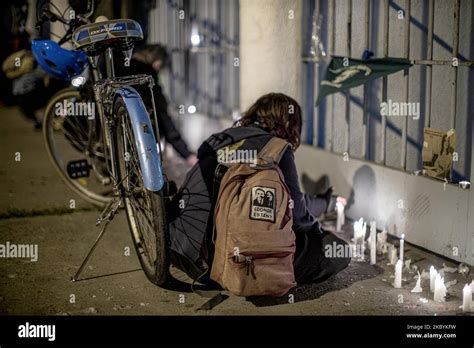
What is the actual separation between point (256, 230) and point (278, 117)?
0.94 meters

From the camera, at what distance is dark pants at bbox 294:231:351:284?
518 cm

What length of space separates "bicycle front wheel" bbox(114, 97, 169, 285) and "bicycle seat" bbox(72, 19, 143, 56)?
437mm

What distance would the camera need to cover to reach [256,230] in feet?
15.7

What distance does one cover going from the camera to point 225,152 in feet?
16.8

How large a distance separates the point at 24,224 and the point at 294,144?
9.48 feet

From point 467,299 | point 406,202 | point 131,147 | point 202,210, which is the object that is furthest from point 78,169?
point 467,299

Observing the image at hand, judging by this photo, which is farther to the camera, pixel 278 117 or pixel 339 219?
pixel 339 219

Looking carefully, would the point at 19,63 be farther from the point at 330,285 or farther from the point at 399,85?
the point at 330,285

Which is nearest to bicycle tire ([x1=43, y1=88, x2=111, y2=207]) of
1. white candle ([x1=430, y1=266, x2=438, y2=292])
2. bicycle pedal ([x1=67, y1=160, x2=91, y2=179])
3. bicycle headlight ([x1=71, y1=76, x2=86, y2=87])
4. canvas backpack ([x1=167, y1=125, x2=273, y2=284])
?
bicycle pedal ([x1=67, y1=160, x2=91, y2=179])

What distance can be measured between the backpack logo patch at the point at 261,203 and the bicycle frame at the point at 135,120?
610 mm

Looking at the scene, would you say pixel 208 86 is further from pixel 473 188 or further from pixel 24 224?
pixel 473 188

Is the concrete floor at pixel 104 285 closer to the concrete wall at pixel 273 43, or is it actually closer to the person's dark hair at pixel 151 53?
the concrete wall at pixel 273 43
